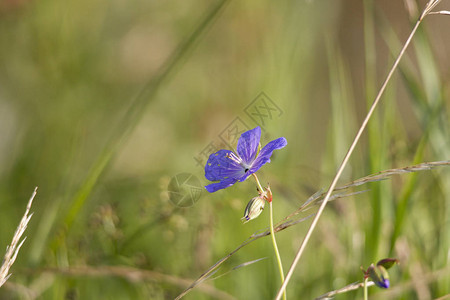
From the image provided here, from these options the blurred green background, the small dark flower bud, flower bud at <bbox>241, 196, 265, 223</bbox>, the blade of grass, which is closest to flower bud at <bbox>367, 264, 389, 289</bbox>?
the small dark flower bud

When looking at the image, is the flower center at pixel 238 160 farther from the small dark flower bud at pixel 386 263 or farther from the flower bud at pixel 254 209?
the small dark flower bud at pixel 386 263

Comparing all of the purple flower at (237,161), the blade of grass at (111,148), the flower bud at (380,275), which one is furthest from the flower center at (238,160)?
the blade of grass at (111,148)

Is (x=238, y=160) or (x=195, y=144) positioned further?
(x=195, y=144)

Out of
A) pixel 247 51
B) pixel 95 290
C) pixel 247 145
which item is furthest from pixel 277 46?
pixel 247 145

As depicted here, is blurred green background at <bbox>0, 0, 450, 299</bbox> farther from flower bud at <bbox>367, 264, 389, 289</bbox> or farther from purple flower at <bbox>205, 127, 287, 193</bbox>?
flower bud at <bbox>367, 264, 389, 289</bbox>

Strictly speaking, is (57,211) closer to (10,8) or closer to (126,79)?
(10,8)

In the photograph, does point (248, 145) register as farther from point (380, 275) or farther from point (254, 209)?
point (380, 275)

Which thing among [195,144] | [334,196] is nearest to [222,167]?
[334,196]
